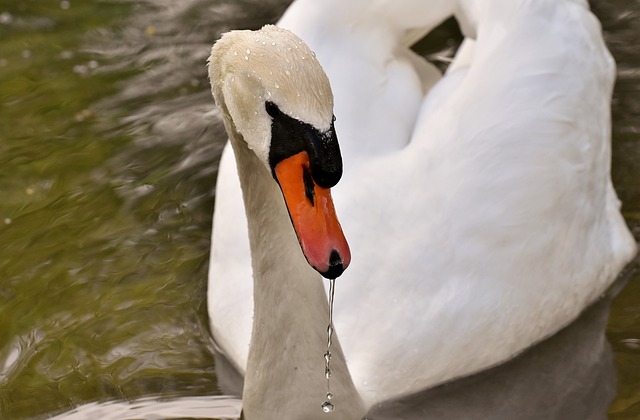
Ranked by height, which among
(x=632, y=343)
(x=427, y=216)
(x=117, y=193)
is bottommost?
(x=117, y=193)

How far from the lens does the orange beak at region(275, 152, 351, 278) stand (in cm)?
341

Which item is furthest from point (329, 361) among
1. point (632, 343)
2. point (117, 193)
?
point (117, 193)

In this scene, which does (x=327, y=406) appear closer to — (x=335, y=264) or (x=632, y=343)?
(x=335, y=264)

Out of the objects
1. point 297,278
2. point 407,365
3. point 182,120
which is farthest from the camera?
point 182,120

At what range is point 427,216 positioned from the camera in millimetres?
4434

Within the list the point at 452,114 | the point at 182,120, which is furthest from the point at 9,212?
the point at 452,114

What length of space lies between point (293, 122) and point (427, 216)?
1216mm

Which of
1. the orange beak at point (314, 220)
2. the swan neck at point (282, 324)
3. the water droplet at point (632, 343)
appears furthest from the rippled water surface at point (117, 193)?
the orange beak at point (314, 220)

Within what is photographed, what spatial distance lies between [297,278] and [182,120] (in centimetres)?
248

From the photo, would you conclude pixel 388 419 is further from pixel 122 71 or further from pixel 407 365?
pixel 122 71

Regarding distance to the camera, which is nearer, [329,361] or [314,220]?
[314,220]

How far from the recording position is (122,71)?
6.80 metres

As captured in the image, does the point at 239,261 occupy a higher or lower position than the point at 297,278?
lower

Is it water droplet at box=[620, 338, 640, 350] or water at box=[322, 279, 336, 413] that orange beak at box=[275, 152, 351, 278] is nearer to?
water at box=[322, 279, 336, 413]
